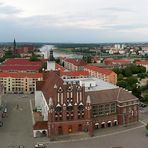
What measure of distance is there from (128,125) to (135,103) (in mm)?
3892

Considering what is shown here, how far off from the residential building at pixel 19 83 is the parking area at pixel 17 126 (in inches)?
491

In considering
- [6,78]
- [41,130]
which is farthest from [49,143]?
[6,78]

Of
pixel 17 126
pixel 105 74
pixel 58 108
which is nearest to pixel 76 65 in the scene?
pixel 105 74

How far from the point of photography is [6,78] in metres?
88.0

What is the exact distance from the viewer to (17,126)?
53469 mm

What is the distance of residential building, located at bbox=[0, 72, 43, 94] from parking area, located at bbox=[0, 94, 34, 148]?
40.9 ft

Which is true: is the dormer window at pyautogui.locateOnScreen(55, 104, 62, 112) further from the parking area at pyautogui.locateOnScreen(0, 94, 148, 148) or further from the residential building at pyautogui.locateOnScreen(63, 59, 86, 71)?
the residential building at pyautogui.locateOnScreen(63, 59, 86, 71)

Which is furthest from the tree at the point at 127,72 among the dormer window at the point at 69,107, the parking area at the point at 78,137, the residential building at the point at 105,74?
the dormer window at the point at 69,107

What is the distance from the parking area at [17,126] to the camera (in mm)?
45666

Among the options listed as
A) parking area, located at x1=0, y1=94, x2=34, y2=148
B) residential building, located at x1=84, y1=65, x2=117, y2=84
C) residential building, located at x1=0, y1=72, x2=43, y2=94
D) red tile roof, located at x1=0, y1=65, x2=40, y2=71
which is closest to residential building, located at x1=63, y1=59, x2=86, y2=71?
residential building, located at x1=84, y1=65, x2=117, y2=84

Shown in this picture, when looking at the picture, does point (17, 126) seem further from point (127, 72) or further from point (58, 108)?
point (127, 72)

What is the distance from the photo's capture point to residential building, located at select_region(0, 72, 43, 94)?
87375 millimetres

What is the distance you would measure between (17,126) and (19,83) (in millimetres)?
35132

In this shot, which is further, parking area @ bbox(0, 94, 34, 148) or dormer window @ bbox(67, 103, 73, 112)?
dormer window @ bbox(67, 103, 73, 112)
